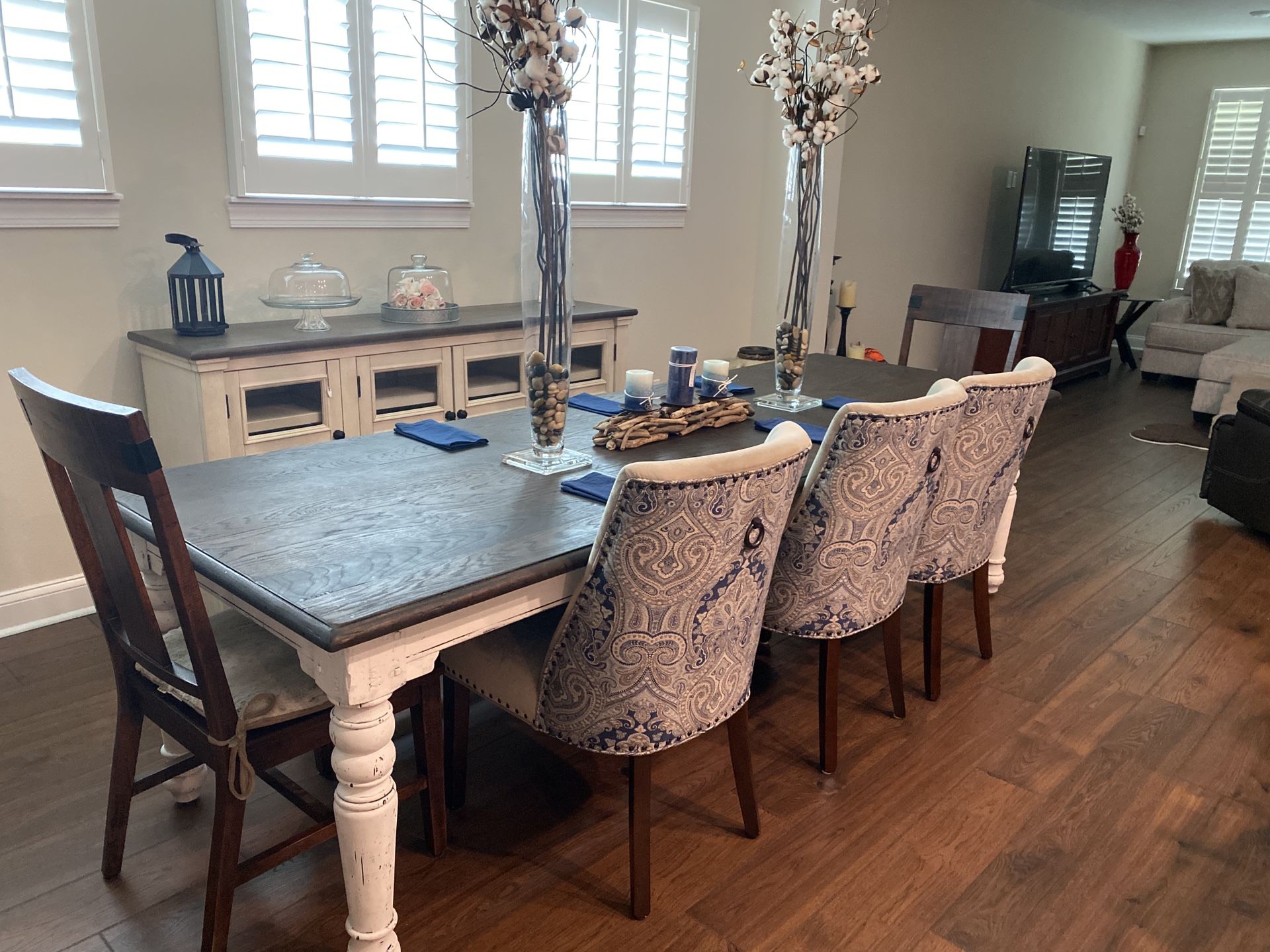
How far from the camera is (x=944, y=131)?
232 inches

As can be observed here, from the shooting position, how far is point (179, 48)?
2812 mm

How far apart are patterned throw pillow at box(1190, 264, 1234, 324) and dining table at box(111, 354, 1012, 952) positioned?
20.9ft

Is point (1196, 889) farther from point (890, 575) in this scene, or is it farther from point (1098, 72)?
point (1098, 72)

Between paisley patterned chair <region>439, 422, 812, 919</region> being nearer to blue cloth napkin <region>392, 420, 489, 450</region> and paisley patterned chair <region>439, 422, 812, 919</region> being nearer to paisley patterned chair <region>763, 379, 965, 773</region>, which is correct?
paisley patterned chair <region>763, 379, 965, 773</region>

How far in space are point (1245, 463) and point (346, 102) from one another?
12.4ft

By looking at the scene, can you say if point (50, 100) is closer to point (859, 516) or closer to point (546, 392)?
point (546, 392)

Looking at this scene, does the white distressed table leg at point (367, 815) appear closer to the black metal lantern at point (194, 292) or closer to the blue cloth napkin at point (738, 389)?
the blue cloth napkin at point (738, 389)

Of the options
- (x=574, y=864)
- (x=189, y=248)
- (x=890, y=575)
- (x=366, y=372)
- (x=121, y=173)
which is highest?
(x=121, y=173)

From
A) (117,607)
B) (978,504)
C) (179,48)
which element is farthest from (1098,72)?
(117,607)

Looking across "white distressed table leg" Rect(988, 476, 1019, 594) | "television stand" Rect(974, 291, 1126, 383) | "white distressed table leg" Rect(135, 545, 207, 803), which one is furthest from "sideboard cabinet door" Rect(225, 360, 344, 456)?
"television stand" Rect(974, 291, 1126, 383)

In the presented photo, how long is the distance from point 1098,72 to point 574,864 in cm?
781

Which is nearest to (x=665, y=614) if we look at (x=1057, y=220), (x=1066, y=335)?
(x=1066, y=335)

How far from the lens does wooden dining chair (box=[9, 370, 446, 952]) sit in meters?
1.33

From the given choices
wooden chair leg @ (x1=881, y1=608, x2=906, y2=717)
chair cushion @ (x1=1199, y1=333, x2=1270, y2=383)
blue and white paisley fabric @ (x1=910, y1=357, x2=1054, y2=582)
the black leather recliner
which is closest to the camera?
blue and white paisley fabric @ (x1=910, y1=357, x2=1054, y2=582)
